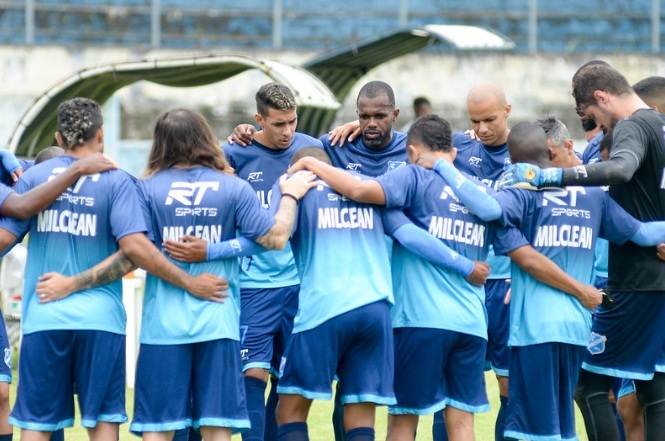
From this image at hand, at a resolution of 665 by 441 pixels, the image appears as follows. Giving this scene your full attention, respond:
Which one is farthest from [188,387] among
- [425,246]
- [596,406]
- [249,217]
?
[596,406]

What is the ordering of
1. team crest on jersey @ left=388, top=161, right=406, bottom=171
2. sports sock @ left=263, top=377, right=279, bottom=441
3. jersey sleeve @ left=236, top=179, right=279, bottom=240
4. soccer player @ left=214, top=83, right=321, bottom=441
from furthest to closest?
sports sock @ left=263, top=377, right=279, bottom=441
team crest on jersey @ left=388, top=161, right=406, bottom=171
soccer player @ left=214, top=83, right=321, bottom=441
jersey sleeve @ left=236, top=179, right=279, bottom=240

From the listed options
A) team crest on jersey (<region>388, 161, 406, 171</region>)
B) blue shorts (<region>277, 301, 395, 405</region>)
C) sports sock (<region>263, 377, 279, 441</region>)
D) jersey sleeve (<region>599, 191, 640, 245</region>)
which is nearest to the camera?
blue shorts (<region>277, 301, 395, 405</region>)

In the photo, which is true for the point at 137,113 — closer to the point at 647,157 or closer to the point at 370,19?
the point at 370,19

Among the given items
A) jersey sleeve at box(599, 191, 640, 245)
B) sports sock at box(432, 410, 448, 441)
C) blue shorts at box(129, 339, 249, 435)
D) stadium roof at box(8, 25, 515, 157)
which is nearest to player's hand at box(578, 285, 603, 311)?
jersey sleeve at box(599, 191, 640, 245)

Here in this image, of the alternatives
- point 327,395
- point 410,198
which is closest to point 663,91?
point 410,198

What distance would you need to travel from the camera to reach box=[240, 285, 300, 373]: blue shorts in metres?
7.91

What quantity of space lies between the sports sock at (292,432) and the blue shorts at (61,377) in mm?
955

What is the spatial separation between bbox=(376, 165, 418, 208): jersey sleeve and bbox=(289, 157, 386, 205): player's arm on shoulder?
0.04m

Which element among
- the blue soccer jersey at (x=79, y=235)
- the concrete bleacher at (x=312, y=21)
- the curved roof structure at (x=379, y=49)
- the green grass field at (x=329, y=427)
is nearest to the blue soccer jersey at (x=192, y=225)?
the blue soccer jersey at (x=79, y=235)

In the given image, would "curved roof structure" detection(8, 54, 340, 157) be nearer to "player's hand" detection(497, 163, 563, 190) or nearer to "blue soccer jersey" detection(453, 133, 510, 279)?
"blue soccer jersey" detection(453, 133, 510, 279)

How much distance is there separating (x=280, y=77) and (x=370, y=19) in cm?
547

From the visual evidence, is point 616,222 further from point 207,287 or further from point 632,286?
point 207,287

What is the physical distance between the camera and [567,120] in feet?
61.9

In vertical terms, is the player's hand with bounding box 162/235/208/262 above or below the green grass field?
above
